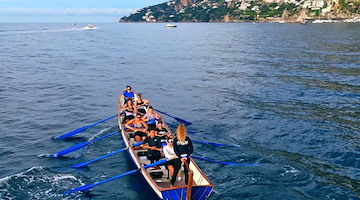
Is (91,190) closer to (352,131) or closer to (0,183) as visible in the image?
(0,183)

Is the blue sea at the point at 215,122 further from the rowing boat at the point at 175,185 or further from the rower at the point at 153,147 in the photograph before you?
the rower at the point at 153,147

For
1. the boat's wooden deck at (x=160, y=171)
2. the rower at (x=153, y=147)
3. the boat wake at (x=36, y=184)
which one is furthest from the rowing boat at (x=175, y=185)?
the boat wake at (x=36, y=184)

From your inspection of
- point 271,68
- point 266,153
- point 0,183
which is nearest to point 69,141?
point 0,183

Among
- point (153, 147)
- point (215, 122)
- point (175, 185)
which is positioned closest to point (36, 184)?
point (153, 147)

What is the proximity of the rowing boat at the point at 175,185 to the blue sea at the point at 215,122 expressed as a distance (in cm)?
90

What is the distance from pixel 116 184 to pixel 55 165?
4.19m

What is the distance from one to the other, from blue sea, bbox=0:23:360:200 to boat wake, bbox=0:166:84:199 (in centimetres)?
5

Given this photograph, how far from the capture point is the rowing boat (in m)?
12.1

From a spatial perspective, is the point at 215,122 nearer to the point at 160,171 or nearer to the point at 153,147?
the point at 153,147

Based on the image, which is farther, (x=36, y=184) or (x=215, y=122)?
(x=215, y=122)

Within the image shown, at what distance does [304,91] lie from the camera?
31734 mm

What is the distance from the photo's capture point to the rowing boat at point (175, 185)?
12.1 metres

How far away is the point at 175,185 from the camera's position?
1377cm

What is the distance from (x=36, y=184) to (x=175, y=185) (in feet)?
23.4
